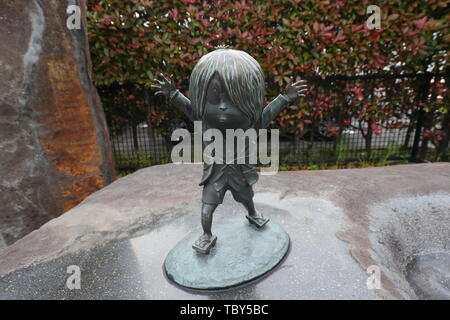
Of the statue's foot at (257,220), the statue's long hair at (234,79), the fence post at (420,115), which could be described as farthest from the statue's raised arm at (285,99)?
the fence post at (420,115)

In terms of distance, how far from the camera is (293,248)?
1674 millimetres

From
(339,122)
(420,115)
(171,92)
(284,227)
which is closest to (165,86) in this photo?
(171,92)

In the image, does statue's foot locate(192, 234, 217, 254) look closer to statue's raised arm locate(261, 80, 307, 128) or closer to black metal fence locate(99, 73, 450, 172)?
statue's raised arm locate(261, 80, 307, 128)

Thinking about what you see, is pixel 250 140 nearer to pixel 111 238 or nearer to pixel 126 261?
pixel 126 261

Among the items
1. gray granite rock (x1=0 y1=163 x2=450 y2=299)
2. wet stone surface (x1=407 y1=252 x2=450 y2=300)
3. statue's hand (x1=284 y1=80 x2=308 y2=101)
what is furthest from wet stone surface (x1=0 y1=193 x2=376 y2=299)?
statue's hand (x1=284 y1=80 x2=308 y2=101)

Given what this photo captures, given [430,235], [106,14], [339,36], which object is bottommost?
[430,235]

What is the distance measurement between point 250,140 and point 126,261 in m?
1.03

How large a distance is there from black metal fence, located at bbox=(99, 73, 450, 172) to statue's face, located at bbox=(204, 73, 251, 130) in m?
2.98

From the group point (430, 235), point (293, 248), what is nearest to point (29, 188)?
point (293, 248)

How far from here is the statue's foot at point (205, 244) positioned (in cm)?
156

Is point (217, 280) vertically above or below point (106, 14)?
below

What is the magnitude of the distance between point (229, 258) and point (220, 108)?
0.82 m

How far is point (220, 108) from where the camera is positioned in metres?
1.31

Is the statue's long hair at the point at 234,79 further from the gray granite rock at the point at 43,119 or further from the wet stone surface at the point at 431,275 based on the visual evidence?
the gray granite rock at the point at 43,119
